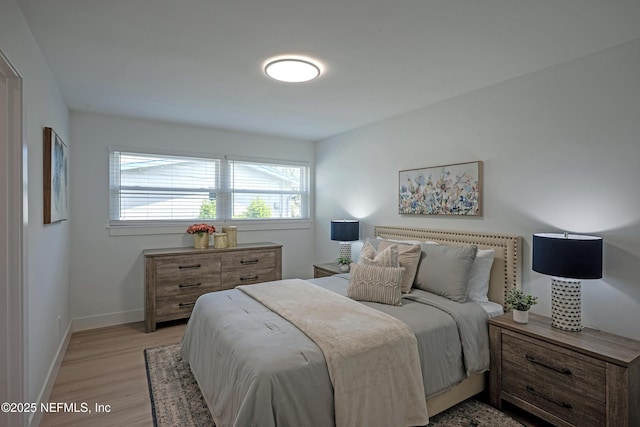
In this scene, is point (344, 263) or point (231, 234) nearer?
point (344, 263)

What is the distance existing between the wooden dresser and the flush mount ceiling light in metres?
2.29

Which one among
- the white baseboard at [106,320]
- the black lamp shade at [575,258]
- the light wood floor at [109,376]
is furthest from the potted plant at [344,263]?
the white baseboard at [106,320]

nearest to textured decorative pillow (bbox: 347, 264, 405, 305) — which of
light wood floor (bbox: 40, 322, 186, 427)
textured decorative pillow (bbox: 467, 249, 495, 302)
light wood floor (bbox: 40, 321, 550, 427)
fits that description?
textured decorative pillow (bbox: 467, 249, 495, 302)

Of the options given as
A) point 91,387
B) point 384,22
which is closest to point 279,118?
point 384,22

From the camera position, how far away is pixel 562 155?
7.95 feet

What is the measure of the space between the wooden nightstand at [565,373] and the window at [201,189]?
341 centimetres

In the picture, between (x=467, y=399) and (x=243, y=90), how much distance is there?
3.06m

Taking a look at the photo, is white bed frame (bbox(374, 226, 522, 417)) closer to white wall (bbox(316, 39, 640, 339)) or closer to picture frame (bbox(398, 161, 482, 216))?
white wall (bbox(316, 39, 640, 339))

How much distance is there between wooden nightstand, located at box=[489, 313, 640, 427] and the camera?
5.84 ft

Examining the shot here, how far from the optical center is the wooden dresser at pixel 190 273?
3.66m

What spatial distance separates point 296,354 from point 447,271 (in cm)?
150

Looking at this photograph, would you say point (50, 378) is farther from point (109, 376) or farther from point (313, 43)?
point (313, 43)

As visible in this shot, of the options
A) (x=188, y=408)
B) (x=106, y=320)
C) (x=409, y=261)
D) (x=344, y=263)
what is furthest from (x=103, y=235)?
(x=409, y=261)

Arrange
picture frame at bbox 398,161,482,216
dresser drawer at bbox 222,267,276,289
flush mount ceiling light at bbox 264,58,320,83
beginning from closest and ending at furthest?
flush mount ceiling light at bbox 264,58,320,83
picture frame at bbox 398,161,482,216
dresser drawer at bbox 222,267,276,289
